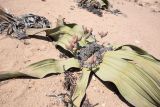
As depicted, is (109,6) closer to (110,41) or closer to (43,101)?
(110,41)

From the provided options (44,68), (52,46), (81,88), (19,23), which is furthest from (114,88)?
(19,23)

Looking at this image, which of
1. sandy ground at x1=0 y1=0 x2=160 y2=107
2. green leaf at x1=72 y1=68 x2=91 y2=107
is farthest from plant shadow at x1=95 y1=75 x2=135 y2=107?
green leaf at x1=72 y1=68 x2=91 y2=107

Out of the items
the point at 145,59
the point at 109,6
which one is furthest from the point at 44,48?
the point at 109,6

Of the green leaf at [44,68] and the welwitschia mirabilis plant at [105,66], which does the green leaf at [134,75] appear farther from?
the green leaf at [44,68]

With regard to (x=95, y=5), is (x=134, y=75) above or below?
above

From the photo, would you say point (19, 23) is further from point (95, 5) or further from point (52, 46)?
point (95, 5)

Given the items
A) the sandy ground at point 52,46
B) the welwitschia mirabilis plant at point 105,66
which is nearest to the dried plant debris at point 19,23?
the sandy ground at point 52,46

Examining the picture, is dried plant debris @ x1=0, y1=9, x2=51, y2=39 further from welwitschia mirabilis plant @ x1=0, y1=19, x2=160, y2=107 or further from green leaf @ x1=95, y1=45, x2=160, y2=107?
green leaf @ x1=95, y1=45, x2=160, y2=107
